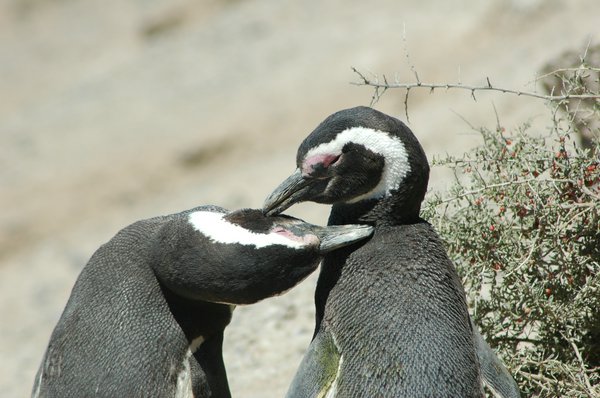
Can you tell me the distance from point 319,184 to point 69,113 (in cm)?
1199

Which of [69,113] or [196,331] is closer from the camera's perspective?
[196,331]

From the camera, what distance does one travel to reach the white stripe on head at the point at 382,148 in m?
3.98

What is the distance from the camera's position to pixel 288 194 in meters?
4.16

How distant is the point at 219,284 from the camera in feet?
13.5

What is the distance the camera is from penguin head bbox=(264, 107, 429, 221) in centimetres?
399

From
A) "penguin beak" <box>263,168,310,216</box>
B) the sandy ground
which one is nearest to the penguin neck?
"penguin beak" <box>263,168,310,216</box>

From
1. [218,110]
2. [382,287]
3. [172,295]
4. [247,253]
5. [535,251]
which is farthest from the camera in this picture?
[218,110]

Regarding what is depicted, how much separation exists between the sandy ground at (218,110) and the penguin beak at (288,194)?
537cm

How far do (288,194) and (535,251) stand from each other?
3.84 feet

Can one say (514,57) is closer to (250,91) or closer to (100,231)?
(250,91)

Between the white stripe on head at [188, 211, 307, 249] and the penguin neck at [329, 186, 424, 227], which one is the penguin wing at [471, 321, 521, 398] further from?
the white stripe on head at [188, 211, 307, 249]

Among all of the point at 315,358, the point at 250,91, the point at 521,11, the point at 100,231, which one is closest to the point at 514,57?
the point at 521,11

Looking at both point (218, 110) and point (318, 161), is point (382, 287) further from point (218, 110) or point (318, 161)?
point (218, 110)

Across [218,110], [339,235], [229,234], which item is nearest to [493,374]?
[339,235]
